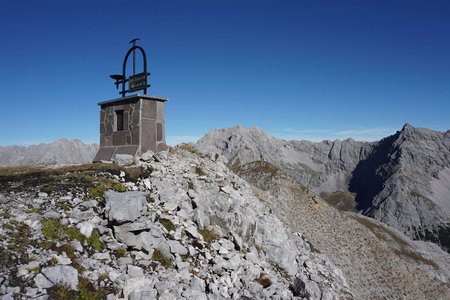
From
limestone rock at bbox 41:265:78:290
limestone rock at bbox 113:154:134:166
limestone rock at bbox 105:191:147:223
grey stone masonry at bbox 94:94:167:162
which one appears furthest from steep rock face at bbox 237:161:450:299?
limestone rock at bbox 41:265:78:290

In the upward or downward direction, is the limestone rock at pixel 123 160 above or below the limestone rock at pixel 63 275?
above

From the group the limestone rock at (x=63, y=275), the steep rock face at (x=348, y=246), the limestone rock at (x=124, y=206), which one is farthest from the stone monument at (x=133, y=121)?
the steep rock face at (x=348, y=246)

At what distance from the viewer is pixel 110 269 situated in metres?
11.4

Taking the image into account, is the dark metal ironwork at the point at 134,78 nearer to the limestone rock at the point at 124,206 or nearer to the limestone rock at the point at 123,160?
the limestone rock at the point at 123,160

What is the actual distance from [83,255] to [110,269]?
1066 millimetres

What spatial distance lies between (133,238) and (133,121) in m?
11.2

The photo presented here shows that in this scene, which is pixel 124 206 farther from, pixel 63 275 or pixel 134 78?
pixel 134 78

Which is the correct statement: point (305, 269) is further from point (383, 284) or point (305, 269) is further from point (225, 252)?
point (383, 284)

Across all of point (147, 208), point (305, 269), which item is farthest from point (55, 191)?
point (305, 269)

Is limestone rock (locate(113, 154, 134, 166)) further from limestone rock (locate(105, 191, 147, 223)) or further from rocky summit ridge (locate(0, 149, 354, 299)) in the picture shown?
limestone rock (locate(105, 191, 147, 223))

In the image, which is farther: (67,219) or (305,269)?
(305,269)

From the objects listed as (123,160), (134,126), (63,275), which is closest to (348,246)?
(134,126)

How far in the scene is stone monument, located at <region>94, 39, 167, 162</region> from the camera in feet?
73.2

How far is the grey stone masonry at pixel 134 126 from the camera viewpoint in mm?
22297
